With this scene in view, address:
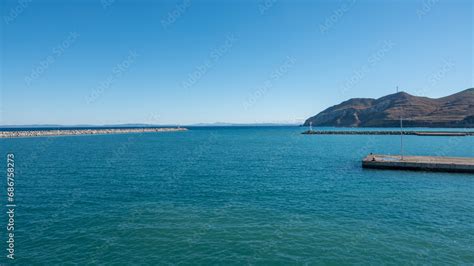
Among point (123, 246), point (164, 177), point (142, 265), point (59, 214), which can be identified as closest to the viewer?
point (142, 265)

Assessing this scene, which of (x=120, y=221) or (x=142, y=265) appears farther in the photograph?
(x=120, y=221)

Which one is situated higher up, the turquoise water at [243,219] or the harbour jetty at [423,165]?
the harbour jetty at [423,165]

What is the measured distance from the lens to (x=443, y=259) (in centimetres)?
1623

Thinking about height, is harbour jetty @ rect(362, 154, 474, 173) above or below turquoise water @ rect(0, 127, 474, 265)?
above

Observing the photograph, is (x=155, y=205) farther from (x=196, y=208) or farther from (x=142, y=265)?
(x=142, y=265)

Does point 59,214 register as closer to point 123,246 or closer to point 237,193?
point 123,246

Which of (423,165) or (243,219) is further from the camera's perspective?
(423,165)

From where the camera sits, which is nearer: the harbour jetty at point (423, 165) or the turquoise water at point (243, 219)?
the turquoise water at point (243, 219)

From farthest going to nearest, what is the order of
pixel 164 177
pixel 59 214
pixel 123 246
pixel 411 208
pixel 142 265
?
1. pixel 164 177
2. pixel 411 208
3. pixel 59 214
4. pixel 123 246
5. pixel 142 265

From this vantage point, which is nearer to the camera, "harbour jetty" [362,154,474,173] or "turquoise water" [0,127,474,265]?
"turquoise water" [0,127,474,265]

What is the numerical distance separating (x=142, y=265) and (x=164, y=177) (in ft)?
82.2

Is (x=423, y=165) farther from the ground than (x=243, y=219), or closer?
farther from the ground

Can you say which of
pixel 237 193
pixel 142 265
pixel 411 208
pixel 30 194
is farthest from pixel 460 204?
pixel 30 194

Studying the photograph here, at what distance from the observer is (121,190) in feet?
106
